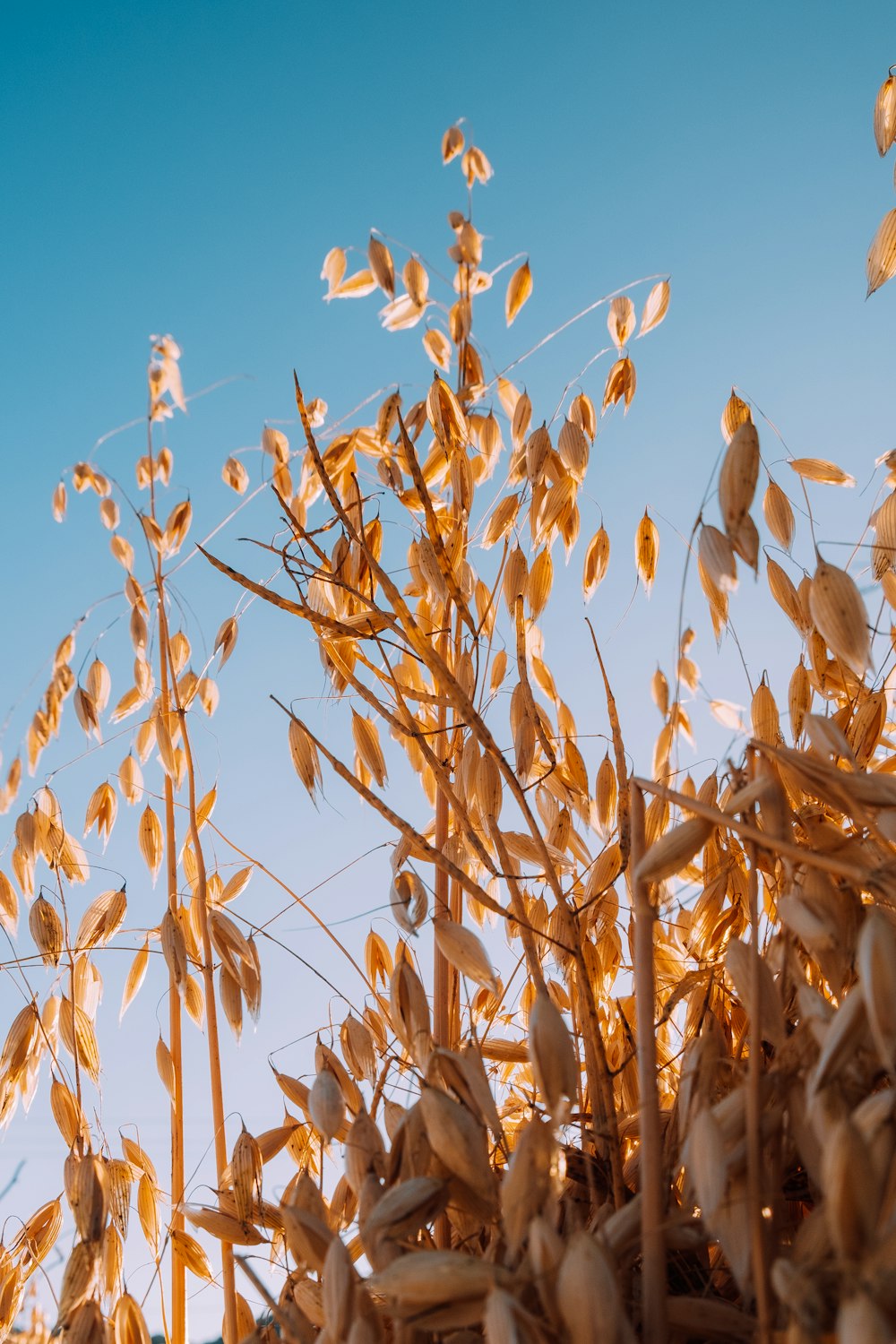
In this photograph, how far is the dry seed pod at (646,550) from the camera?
0.88 metres

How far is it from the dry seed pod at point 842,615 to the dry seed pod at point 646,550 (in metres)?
0.37

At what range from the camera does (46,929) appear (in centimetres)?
76

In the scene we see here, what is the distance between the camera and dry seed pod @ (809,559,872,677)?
50 cm

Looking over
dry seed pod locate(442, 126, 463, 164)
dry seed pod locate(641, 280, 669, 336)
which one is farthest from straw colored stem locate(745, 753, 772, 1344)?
dry seed pod locate(442, 126, 463, 164)

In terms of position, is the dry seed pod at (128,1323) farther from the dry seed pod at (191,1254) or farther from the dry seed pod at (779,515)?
the dry seed pod at (779,515)

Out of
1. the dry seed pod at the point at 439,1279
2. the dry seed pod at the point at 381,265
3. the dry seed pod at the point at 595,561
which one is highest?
the dry seed pod at the point at 381,265

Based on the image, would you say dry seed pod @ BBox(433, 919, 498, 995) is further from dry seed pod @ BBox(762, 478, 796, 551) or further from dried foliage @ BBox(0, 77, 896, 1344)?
dry seed pod @ BBox(762, 478, 796, 551)

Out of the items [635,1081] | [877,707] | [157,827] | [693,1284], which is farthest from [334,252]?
[693,1284]

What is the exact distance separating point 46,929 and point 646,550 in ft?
1.99

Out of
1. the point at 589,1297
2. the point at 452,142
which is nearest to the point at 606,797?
the point at 589,1297

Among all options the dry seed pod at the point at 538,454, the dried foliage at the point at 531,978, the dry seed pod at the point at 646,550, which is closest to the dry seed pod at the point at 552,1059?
the dried foliage at the point at 531,978

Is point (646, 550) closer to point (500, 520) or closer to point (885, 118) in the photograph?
point (500, 520)

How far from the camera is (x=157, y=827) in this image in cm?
95

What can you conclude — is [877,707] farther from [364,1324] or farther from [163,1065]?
[163,1065]
